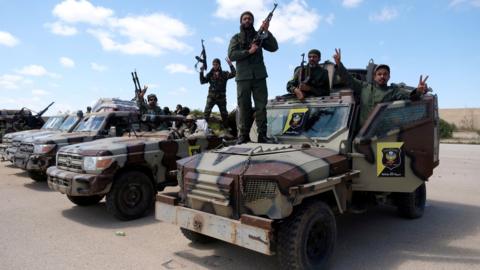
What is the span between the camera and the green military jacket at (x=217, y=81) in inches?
323

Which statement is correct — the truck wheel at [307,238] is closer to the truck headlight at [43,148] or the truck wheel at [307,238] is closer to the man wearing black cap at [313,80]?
the man wearing black cap at [313,80]

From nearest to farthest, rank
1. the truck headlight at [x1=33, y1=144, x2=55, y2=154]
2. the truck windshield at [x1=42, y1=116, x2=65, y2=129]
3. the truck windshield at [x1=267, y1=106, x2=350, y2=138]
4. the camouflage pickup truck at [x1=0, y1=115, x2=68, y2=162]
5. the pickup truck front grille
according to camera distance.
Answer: the truck windshield at [x1=267, y1=106, x2=350, y2=138] < the pickup truck front grille < the truck headlight at [x1=33, y1=144, x2=55, y2=154] < the camouflage pickup truck at [x1=0, y1=115, x2=68, y2=162] < the truck windshield at [x1=42, y1=116, x2=65, y2=129]

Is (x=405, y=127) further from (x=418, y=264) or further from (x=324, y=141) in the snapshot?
(x=418, y=264)

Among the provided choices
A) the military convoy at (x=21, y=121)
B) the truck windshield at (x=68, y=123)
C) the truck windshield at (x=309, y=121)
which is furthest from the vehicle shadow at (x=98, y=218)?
the military convoy at (x=21, y=121)

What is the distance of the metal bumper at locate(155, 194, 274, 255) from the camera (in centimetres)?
348

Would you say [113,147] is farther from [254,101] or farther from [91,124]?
[91,124]

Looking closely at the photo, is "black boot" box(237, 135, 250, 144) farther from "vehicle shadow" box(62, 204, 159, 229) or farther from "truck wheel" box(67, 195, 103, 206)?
"truck wheel" box(67, 195, 103, 206)

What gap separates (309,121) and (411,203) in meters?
2.20

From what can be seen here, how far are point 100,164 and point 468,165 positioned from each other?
36.2 feet

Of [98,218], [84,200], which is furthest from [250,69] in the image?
[84,200]

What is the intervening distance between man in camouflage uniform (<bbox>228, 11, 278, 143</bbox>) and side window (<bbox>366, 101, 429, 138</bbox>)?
1447mm

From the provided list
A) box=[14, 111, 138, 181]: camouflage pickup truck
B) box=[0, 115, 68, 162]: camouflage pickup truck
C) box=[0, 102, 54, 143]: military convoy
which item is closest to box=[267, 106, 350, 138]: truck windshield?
box=[14, 111, 138, 181]: camouflage pickup truck

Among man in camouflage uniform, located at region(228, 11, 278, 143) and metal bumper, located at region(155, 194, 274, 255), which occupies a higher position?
man in camouflage uniform, located at region(228, 11, 278, 143)

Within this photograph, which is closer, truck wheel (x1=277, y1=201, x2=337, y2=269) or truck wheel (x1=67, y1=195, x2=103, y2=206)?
truck wheel (x1=277, y1=201, x2=337, y2=269)
